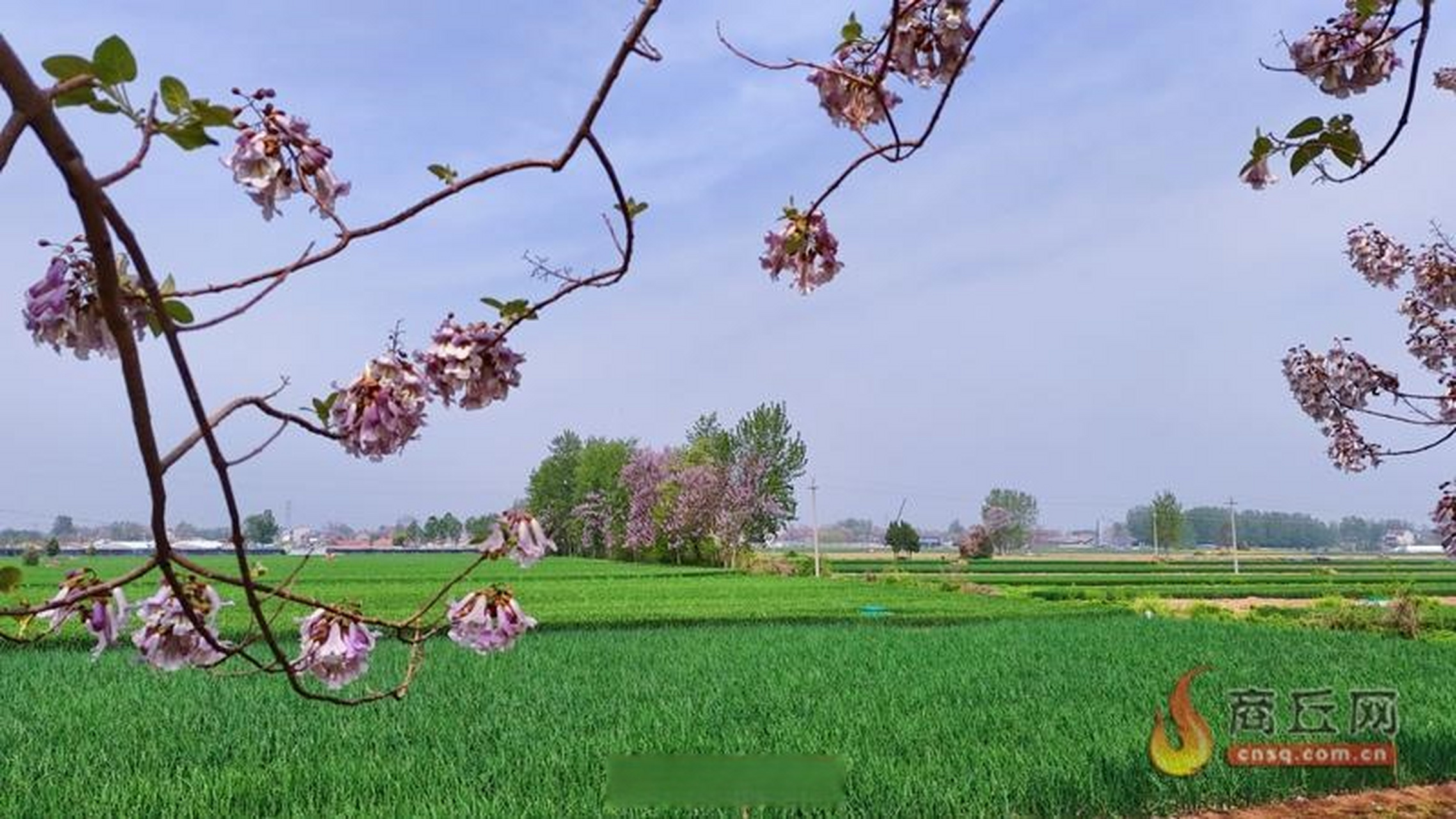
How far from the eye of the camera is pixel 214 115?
0.99 metres

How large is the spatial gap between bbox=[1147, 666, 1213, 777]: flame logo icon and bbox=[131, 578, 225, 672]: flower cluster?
223 inches

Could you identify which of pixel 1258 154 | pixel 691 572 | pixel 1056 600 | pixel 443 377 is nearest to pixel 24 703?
pixel 443 377

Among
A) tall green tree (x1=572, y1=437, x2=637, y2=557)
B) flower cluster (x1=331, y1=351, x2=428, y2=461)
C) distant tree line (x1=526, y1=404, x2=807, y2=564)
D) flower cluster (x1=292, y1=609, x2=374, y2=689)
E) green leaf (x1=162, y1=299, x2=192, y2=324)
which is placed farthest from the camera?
tall green tree (x1=572, y1=437, x2=637, y2=557)

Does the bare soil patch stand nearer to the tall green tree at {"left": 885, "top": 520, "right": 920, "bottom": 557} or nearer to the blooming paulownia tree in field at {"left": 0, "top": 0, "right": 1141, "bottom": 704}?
the blooming paulownia tree in field at {"left": 0, "top": 0, "right": 1141, "bottom": 704}

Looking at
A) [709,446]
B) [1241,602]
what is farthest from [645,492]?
[1241,602]

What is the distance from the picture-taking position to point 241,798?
5605 mm

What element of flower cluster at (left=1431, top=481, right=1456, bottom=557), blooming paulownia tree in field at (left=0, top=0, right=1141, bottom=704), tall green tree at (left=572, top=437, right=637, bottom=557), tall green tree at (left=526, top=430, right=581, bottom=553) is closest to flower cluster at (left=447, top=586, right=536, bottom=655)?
blooming paulownia tree in field at (left=0, top=0, right=1141, bottom=704)

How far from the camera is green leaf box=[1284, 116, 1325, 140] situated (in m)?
1.76

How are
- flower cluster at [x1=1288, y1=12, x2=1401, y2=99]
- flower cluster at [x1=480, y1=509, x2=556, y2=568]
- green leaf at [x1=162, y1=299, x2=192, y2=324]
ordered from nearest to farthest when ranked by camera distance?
green leaf at [x1=162, y1=299, x2=192, y2=324] < flower cluster at [x1=480, y1=509, x2=556, y2=568] < flower cluster at [x1=1288, y1=12, x2=1401, y2=99]

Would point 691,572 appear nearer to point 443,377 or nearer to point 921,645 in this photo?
point 921,645

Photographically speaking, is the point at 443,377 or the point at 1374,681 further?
the point at 1374,681

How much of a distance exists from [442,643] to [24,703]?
5730mm

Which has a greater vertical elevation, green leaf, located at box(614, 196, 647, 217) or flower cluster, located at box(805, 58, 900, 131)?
flower cluster, located at box(805, 58, 900, 131)

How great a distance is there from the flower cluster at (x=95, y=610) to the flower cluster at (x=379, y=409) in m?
0.40
